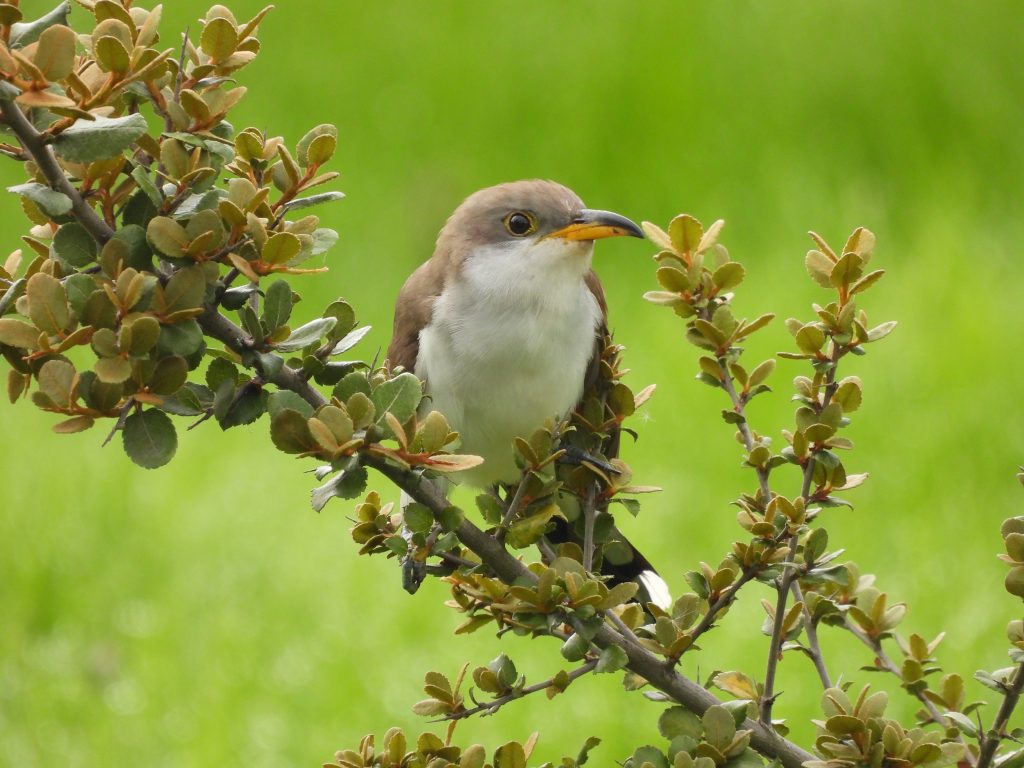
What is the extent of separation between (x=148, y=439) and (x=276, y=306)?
0.81 ft

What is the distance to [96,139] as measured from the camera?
1.55 metres

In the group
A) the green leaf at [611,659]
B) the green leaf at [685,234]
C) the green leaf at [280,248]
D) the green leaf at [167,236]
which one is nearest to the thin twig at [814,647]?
the green leaf at [611,659]

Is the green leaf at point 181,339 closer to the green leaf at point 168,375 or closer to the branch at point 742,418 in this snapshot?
the green leaf at point 168,375

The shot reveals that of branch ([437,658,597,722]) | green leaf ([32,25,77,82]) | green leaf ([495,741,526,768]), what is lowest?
green leaf ([495,741,526,768])

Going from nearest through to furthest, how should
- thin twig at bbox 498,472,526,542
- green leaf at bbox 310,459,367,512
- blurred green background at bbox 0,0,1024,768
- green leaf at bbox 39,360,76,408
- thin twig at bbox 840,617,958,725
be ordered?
green leaf at bbox 39,360,76,408
green leaf at bbox 310,459,367,512
thin twig at bbox 498,472,526,542
thin twig at bbox 840,617,958,725
blurred green background at bbox 0,0,1024,768

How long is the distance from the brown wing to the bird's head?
104 mm

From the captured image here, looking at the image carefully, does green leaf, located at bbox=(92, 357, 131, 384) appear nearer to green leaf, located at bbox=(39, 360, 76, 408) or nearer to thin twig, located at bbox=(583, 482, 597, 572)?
green leaf, located at bbox=(39, 360, 76, 408)

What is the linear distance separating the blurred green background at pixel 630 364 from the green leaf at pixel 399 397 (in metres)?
3.38

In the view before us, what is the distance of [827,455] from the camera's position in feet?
6.72

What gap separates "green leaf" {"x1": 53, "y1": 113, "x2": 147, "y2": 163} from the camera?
1.55 metres

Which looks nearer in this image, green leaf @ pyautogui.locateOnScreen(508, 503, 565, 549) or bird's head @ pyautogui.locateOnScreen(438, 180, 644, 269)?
green leaf @ pyautogui.locateOnScreen(508, 503, 565, 549)

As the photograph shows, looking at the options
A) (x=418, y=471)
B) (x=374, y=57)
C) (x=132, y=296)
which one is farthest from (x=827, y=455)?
(x=374, y=57)

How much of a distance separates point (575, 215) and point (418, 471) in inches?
64.0

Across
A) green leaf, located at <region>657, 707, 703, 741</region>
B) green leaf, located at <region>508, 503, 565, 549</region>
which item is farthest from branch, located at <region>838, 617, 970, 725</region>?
green leaf, located at <region>508, 503, 565, 549</region>
